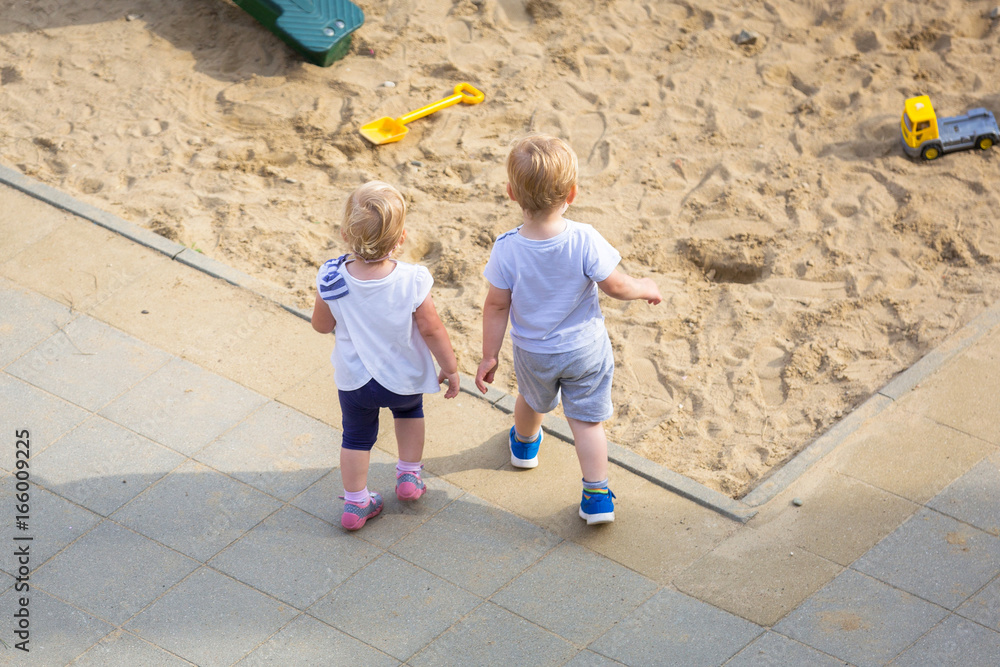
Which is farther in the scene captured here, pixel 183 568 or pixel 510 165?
pixel 183 568

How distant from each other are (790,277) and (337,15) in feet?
14.3

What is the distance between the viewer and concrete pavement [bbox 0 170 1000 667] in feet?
12.3

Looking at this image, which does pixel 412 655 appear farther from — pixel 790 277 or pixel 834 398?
pixel 790 277

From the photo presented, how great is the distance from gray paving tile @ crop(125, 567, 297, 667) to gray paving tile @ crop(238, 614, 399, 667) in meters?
0.05

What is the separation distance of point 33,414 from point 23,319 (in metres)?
0.82

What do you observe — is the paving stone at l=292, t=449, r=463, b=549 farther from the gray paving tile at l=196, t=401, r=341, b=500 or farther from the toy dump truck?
the toy dump truck

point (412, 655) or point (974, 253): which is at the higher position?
point (974, 253)

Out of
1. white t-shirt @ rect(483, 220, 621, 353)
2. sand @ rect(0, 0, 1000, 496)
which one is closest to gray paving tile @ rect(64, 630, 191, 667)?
white t-shirt @ rect(483, 220, 621, 353)

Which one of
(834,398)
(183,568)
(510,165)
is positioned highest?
(510,165)

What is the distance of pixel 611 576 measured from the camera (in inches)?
160

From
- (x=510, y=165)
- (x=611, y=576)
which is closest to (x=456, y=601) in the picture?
(x=611, y=576)

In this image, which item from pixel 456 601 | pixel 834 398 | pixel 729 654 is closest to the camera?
pixel 729 654

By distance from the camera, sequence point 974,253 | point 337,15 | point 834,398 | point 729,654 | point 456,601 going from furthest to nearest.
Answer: point 337,15 < point 974,253 < point 834,398 < point 456,601 < point 729,654

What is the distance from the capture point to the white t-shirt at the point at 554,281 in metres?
3.79
